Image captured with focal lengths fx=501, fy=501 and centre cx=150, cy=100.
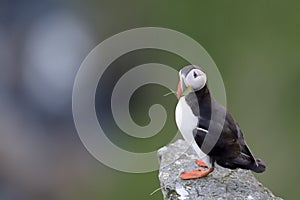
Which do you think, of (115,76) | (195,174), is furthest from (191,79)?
(115,76)

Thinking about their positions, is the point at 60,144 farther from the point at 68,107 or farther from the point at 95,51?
the point at 95,51

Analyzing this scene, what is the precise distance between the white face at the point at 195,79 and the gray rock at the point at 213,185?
0.28 metres

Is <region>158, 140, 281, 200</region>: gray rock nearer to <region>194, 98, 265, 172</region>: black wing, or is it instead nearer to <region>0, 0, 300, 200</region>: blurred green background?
<region>194, 98, 265, 172</region>: black wing

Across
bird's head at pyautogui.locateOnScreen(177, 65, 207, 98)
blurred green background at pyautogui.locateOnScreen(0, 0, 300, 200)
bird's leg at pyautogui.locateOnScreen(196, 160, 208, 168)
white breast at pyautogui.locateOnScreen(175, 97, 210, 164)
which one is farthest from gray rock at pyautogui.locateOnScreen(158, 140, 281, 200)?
blurred green background at pyautogui.locateOnScreen(0, 0, 300, 200)

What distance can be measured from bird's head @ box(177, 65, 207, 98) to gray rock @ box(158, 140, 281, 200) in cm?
27

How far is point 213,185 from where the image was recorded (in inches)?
52.5

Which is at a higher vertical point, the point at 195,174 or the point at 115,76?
the point at 115,76

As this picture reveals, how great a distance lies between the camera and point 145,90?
4.07 m

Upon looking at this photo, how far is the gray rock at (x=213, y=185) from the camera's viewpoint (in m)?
1.29

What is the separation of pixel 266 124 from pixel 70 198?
1.47m

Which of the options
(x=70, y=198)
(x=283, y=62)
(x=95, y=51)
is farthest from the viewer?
(x=95, y=51)

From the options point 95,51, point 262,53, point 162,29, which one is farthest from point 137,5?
point 262,53

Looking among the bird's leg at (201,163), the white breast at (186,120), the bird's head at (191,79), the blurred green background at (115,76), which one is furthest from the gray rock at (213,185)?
the blurred green background at (115,76)

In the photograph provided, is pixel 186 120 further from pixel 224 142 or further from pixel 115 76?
pixel 115 76
